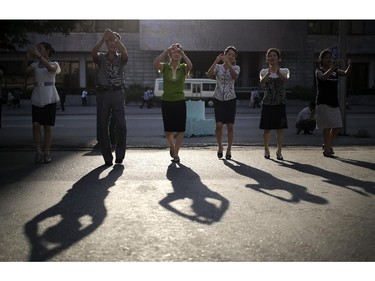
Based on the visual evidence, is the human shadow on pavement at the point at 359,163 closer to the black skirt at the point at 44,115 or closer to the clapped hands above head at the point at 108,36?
the clapped hands above head at the point at 108,36

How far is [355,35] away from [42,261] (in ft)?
142

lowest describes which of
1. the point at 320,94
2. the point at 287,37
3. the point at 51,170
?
the point at 51,170

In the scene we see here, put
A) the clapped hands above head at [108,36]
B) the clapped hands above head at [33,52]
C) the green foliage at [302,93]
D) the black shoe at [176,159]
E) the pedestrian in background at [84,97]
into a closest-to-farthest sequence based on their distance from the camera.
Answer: the clapped hands above head at [108,36] < the clapped hands above head at [33,52] < the black shoe at [176,159] < the pedestrian in background at [84,97] < the green foliage at [302,93]

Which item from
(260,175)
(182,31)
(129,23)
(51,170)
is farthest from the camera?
(129,23)

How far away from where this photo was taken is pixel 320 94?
825 centimetres

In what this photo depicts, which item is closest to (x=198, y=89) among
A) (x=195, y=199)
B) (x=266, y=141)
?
(x=266, y=141)

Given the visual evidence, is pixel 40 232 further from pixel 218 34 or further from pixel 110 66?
pixel 218 34

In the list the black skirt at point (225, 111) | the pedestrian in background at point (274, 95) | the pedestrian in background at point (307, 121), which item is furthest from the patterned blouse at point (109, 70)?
the pedestrian in background at point (307, 121)

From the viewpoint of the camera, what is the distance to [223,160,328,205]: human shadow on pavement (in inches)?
191

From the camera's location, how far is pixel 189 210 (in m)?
4.37

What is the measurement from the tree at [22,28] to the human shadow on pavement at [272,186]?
17.0ft

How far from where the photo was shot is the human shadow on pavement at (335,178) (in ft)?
18.1

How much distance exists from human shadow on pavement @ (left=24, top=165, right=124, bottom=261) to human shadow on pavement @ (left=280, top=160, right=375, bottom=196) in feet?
8.33

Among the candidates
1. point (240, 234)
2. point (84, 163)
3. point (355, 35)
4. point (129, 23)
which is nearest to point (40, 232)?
point (240, 234)
